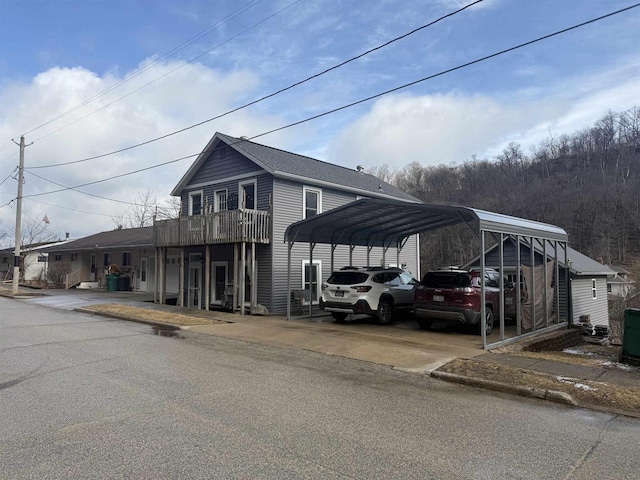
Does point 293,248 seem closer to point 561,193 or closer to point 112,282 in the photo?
point 112,282

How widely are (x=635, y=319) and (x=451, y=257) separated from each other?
51421 millimetres

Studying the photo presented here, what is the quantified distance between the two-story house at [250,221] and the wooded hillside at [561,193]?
37.5m

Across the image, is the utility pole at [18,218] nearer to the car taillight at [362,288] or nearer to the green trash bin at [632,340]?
the car taillight at [362,288]

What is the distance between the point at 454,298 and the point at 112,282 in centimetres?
2400

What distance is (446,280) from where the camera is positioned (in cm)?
1242

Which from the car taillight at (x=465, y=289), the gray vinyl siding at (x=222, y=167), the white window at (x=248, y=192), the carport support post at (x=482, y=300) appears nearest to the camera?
the carport support post at (x=482, y=300)

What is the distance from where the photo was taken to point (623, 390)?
675cm

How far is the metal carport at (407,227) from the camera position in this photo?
35.3 feet

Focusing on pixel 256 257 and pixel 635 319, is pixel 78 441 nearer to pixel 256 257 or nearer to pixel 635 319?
pixel 635 319

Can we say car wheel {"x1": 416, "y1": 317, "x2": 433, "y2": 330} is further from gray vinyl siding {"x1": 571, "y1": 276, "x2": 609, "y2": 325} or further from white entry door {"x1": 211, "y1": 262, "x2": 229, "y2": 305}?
gray vinyl siding {"x1": 571, "y1": 276, "x2": 609, "y2": 325}

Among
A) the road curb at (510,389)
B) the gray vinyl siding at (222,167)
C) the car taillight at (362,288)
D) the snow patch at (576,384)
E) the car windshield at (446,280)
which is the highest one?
the gray vinyl siding at (222,167)

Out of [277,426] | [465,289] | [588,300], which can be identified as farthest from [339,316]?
[588,300]

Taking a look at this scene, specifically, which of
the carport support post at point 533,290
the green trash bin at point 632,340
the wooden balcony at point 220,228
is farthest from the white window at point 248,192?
the green trash bin at point 632,340

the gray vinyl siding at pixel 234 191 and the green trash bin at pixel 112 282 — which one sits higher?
the gray vinyl siding at pixel 234 191
